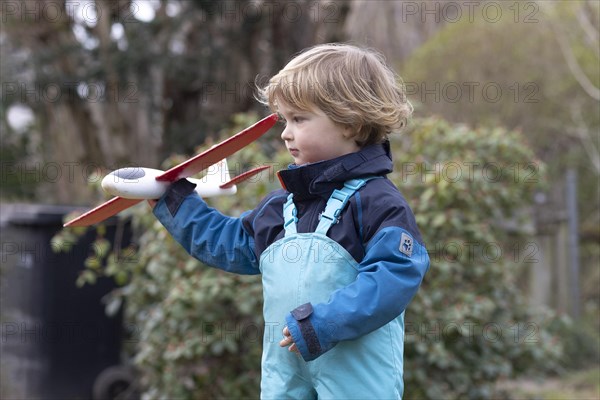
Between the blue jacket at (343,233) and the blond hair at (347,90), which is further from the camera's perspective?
the blond hair at (347,90)

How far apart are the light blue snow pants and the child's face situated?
115 millimetres

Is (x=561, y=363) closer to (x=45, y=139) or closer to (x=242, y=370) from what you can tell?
(x=242, y=370)

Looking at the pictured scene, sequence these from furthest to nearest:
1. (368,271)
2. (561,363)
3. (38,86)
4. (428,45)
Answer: (428,45) → (38,86) → (561,363) → (368,271)

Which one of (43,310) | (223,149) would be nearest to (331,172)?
(223,149)

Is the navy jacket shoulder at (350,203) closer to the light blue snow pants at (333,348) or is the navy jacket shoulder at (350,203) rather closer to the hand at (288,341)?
the light blue snow pants at (333,348)

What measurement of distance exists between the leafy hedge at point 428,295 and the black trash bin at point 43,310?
442 millimetres

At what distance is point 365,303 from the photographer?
1.84 meters

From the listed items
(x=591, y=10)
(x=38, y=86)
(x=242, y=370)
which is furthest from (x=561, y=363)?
(x=38, y=86)

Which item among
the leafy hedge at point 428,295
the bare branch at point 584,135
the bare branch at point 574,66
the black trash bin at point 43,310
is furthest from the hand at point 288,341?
the bare branch at point 584,135

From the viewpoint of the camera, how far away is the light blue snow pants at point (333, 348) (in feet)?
6.44

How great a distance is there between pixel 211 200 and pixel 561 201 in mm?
3791

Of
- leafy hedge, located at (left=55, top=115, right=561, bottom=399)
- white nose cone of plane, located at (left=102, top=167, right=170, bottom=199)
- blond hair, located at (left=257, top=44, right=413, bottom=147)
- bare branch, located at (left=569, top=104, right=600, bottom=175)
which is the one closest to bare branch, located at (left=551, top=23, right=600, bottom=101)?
bare branch, located at (left=569, top=104, right=600, bottom=175)

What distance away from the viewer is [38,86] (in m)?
7.42

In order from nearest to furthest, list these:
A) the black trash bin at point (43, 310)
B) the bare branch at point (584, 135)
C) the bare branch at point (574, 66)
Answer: the black trash bin at point (43, 310) → the bare branch at point (574, 66) → the bare branch at point (584, 135)
